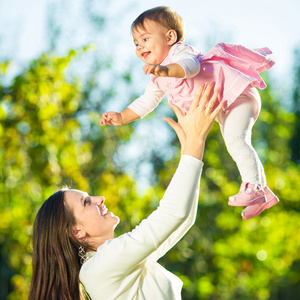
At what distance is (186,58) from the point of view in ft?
5.09

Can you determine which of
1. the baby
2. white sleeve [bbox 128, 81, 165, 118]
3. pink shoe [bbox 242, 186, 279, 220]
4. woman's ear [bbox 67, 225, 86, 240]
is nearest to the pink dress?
the baby

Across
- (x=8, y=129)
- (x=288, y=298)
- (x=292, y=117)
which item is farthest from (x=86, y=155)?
(x=288, y=298)

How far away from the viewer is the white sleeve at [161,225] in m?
1.53

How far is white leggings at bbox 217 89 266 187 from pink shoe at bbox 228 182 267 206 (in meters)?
0.02

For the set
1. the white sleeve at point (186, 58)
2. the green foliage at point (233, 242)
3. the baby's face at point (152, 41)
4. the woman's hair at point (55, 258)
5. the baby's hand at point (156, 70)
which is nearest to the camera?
the baby's hand at point (156, 70)

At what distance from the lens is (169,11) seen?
1650 millimetres

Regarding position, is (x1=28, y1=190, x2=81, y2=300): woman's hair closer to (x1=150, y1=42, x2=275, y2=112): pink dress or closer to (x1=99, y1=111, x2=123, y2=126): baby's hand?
(x1=99, y1=111, x2=123, y2=126): baby's hand

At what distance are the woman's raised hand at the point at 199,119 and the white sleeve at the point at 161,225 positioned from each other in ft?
0.18

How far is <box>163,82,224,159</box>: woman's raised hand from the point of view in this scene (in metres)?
1.58

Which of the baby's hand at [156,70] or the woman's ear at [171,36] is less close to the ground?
the woman's ear at [171,36]

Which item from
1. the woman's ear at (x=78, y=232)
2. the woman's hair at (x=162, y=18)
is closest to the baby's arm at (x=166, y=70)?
the woman's hair at (x=162, y=18)

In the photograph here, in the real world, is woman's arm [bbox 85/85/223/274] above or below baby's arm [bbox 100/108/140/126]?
below

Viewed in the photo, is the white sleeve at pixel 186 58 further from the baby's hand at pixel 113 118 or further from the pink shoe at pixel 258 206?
the pink shoe at pixel 258 206

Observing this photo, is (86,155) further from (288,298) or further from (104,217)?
(288,298)
